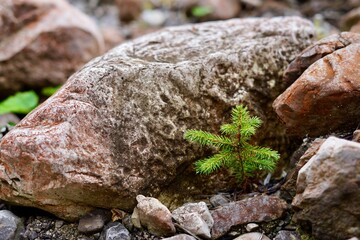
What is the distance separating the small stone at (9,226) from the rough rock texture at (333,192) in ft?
5.17

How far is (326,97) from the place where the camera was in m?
2.53

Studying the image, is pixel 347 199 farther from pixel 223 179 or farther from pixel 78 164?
pixel 78 164

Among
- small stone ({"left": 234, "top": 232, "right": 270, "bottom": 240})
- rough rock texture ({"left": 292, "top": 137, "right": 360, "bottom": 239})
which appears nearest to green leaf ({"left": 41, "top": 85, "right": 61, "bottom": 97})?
small stone ({"left": 234, "top": 232, "right": 270, "bottom": 240})

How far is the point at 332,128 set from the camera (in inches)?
106

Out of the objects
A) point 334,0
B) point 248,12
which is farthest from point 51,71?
point 334,0

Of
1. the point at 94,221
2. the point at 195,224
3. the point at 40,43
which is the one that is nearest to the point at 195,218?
the point at 195,224

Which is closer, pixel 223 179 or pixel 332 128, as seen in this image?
pixel 332 128

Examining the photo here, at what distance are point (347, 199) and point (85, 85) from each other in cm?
159

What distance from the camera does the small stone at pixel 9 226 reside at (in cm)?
252

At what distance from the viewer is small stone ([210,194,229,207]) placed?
8.87 feet

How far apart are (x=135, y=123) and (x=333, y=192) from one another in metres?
1.18

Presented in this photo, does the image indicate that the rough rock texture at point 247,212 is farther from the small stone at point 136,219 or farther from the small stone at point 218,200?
the small stone at point 136,219

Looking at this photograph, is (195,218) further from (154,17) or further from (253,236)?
(154,17)

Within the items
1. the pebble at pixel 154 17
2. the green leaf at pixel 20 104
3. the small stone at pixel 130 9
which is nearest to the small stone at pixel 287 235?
the green leaf at pixel 20 104
